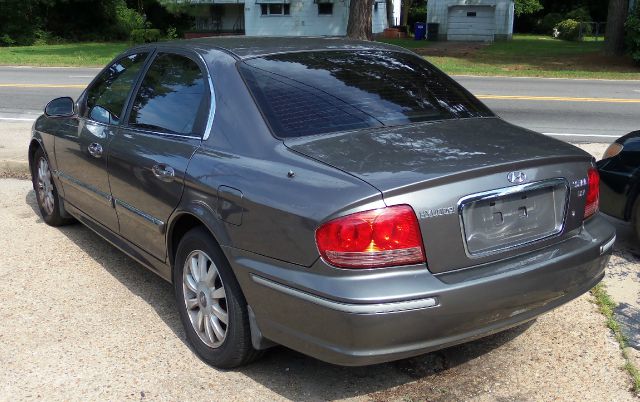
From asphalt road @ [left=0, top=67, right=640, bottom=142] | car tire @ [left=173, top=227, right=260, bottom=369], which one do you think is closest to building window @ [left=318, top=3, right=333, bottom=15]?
asphalt road @ [left=0, top=67, right=640, bottom=142]

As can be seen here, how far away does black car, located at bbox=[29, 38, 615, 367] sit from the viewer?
114 inches

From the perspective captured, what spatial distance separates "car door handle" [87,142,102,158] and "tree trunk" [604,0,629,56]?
24.6 meters

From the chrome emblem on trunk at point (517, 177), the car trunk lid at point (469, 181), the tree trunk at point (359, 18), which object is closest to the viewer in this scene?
the car trunk lid at point (469, 181)

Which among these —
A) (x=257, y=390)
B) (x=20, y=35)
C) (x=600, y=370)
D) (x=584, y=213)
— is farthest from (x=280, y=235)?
(x=20, y=35)

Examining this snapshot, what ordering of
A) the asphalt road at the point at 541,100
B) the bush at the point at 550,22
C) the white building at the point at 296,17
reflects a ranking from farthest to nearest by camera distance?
1. the bush at the point at 550,22
2. the white building at the point at 296,17
3. the asphalt road at the point at 541,100

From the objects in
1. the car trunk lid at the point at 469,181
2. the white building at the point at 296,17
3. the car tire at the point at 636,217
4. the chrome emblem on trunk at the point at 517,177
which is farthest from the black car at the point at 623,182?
the white building at the point at 296,17

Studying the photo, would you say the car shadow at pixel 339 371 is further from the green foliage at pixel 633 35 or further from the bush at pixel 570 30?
the bush at pixel 570 30

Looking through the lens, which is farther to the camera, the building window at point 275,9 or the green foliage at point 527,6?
the green foliage at point 527,6

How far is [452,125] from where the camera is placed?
12.3 ft

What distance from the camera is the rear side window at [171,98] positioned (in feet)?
12.8

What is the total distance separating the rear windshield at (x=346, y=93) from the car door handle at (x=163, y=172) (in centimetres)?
64

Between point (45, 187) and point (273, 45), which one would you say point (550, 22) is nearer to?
point (45, 187)

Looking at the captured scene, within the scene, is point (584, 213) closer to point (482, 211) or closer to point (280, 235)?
point (482, 211)

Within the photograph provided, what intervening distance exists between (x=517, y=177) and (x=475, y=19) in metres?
39.0
